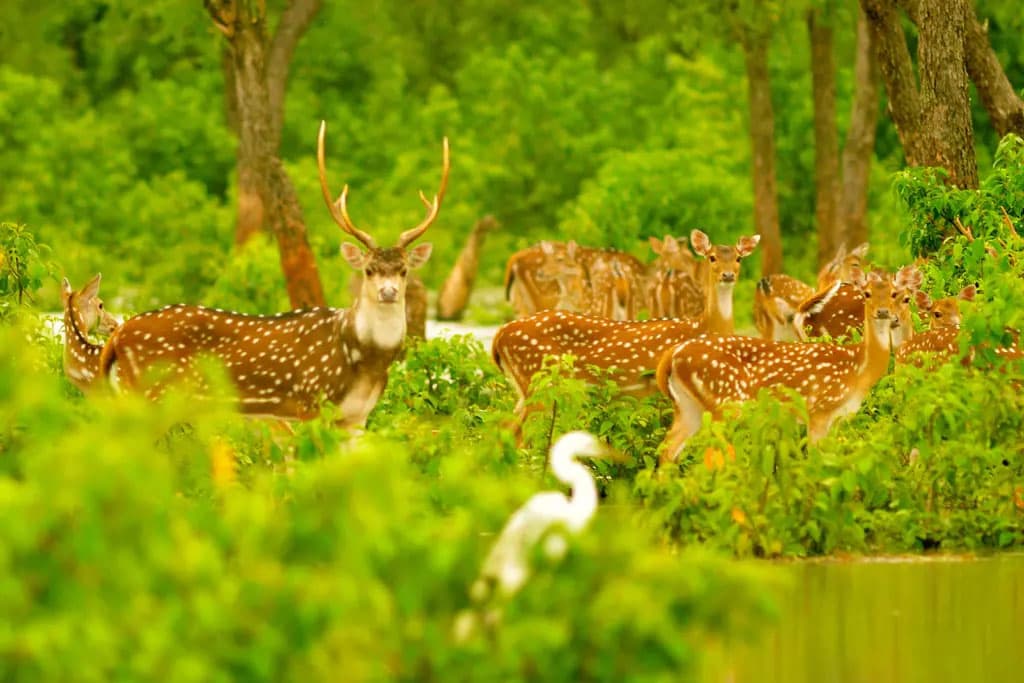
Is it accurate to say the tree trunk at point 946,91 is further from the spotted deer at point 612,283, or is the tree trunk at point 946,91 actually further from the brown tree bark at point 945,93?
the spotted deer at point 612,283

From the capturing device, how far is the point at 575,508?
8875mm

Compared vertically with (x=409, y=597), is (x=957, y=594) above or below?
below

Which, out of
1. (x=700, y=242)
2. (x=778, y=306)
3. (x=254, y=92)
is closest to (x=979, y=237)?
(x=700, y=242)

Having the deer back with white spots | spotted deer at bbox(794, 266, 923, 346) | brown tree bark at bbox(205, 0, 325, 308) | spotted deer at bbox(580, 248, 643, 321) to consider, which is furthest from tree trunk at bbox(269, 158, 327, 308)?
spotted deer at bbox(794, 266, 923, 346)

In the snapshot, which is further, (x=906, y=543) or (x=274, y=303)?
(x=274, y=303)

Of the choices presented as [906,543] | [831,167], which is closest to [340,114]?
[831,167]

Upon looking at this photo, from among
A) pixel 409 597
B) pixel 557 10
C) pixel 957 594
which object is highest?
pixel 557 10

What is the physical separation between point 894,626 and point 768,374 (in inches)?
128

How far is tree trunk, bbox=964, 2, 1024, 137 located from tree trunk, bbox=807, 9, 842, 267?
8.54 m

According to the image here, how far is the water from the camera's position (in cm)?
999

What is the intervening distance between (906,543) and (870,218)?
20744 millimetres

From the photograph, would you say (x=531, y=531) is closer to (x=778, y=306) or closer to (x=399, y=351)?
(x=399, y=351)

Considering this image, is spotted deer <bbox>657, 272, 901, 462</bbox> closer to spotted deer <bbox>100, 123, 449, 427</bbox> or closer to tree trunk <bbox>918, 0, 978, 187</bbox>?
spotted deer <bbox>100, 123, 449, 427</bbox>

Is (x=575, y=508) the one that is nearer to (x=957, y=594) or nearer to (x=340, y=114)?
(x=957, y=594)
